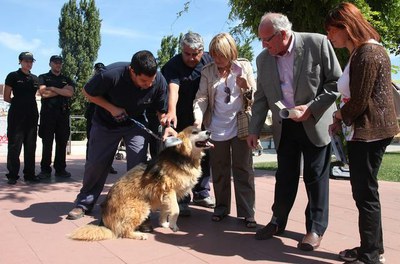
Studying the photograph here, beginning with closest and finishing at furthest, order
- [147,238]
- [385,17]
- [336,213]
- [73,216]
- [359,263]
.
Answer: [359,263], [147,238], [73,216], [336,213], [385,17]

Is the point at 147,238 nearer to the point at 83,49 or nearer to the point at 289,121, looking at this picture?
the point at 289,121

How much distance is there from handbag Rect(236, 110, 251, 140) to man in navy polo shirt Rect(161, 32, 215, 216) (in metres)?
0.77

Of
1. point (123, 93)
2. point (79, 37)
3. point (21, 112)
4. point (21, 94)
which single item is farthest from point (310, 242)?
point (79, 37)

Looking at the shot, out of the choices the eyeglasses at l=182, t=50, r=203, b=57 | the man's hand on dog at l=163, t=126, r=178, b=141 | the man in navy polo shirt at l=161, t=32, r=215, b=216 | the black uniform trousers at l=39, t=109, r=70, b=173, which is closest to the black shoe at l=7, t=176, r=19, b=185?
the black uniform trousers at l=39, t=109, r=70, b=173

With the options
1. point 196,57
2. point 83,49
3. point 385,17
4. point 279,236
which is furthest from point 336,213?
point 83,49

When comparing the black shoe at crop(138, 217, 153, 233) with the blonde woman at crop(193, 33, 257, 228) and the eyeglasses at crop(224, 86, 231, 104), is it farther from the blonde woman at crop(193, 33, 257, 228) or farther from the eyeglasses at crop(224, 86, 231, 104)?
the eyeglasses at crop(224, 86, 231, 104)

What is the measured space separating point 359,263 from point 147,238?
80.5 inches

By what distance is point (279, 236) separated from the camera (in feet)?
12.7

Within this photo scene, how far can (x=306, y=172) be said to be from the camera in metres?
3.56

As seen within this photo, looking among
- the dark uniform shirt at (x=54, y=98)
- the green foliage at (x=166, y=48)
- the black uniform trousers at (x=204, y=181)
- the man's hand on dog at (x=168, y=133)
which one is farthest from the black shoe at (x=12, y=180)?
the green foliage at (x=166, y=48)

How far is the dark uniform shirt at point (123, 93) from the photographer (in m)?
4.17

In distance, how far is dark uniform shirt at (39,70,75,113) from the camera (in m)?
7.35

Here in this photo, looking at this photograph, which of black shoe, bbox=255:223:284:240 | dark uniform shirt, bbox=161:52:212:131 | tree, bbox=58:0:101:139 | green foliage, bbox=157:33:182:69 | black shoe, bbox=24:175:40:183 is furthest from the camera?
tree, bbox=58:0:101:139

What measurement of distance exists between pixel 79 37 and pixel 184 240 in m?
40.1
